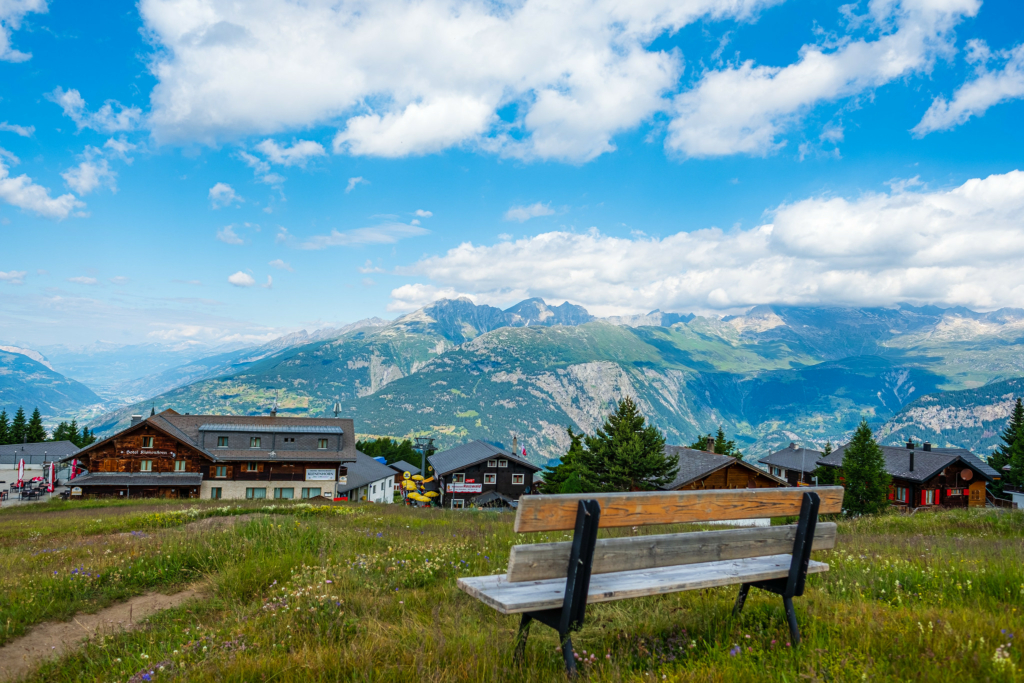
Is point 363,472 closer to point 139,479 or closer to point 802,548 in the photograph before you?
point 139,479

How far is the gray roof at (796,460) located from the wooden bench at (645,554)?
247ft

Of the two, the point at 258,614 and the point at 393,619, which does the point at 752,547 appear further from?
the point at 258,614

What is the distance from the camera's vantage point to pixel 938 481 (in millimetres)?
56688

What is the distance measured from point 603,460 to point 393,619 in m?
40.7

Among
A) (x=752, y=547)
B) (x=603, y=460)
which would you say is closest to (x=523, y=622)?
(x=752, y=547)

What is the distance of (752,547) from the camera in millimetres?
4824

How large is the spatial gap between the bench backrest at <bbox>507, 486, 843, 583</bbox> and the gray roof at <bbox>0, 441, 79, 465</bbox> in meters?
80.4

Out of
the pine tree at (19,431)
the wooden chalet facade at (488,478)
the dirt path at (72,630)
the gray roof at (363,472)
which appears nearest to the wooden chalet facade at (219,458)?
the gray roof at (363,472)

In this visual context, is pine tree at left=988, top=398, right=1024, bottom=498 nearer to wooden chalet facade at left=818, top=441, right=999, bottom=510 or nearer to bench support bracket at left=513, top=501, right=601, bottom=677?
wooden chalet facade at left=818, top=441, right=999, bottom=510

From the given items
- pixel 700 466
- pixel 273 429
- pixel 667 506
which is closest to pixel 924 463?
pixel 700 466

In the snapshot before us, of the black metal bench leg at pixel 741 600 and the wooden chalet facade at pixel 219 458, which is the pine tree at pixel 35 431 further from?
the black metal bench leg at pixel 741 600

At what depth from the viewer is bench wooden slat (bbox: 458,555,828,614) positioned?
3.84m

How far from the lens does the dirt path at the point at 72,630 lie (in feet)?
16.2

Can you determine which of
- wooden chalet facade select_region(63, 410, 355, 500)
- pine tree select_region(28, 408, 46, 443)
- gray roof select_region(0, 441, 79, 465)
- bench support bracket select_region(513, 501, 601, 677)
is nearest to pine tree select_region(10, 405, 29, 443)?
pine tree select_region(28, 408, 46, 443)
